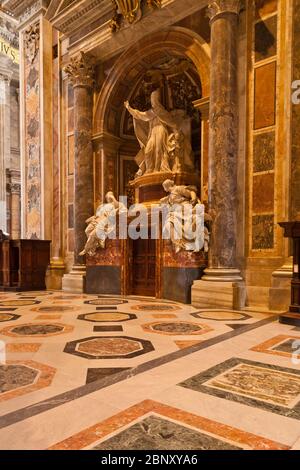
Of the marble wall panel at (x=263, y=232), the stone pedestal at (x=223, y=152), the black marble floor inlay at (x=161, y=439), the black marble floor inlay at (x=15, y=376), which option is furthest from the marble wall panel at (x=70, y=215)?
the black marble floor inlay at (x=161, y=439)

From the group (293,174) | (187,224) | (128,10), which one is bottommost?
(187,224)

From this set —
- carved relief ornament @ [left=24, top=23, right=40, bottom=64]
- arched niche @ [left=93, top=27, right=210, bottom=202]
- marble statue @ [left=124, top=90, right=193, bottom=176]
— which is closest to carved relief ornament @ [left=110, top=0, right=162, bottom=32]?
arched niche @ [left=93, top=27, right=210, bottom=202]

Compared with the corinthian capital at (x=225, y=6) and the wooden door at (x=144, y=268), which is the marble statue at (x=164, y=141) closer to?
the wooden door at (x=144, y=268)

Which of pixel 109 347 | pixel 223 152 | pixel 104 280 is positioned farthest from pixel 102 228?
pixel 109 347

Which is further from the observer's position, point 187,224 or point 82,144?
point 82,144

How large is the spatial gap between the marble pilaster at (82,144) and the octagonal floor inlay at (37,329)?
13.4 ft

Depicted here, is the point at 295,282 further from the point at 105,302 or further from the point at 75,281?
the point at 75,281

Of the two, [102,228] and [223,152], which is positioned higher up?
[223,152]

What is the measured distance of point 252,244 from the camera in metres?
5.67

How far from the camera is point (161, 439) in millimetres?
1473

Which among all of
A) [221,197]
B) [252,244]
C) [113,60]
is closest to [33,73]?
[113,60]

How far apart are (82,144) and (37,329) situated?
5.53 meters

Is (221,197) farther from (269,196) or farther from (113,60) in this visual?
(113,60)

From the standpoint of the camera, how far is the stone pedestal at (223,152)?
18.2ft
